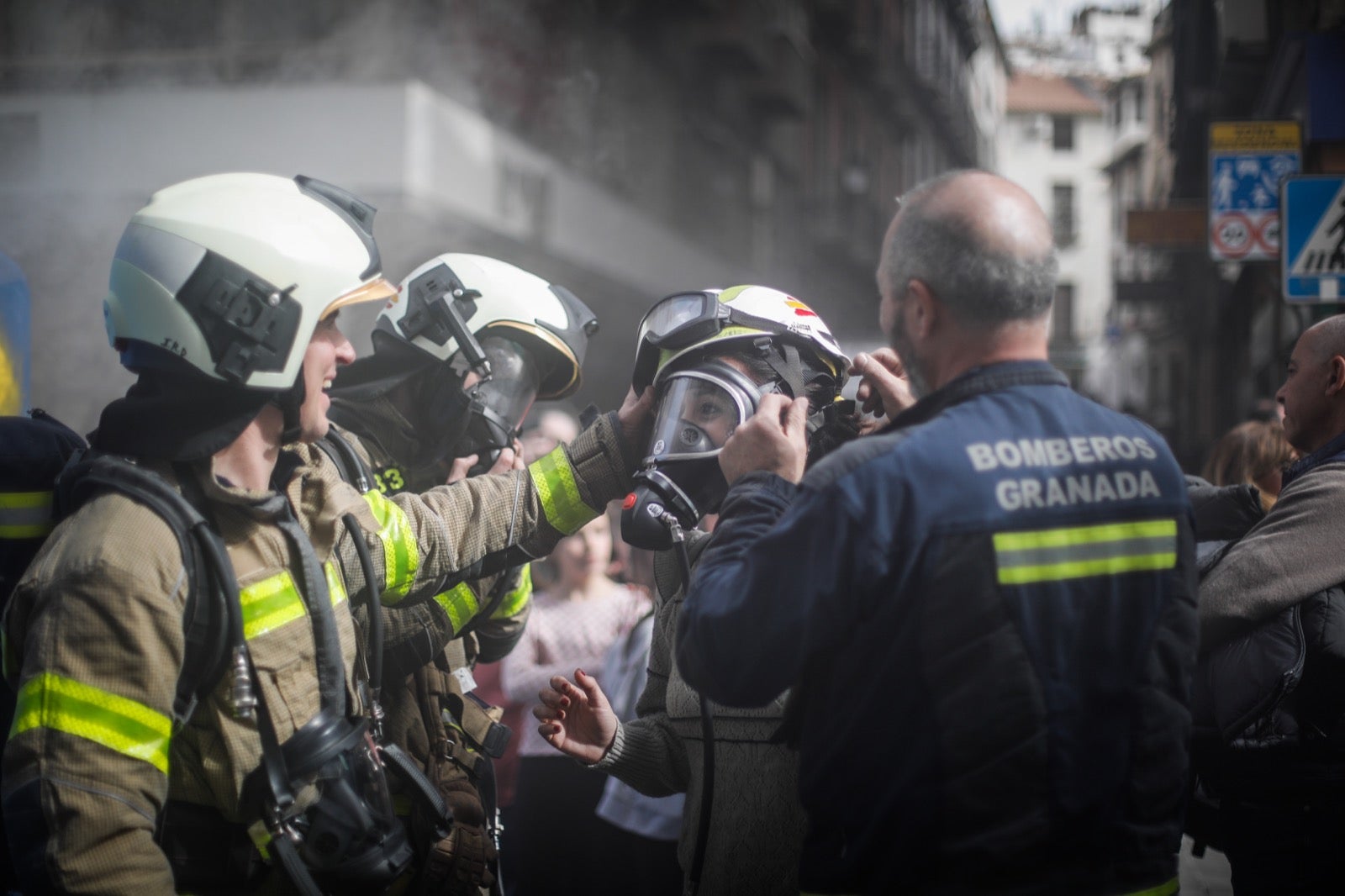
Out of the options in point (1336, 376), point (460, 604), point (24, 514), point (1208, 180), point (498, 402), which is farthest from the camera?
point (1208, 180)

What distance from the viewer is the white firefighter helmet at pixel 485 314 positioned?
120 inches

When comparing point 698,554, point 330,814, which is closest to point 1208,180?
point 698,554

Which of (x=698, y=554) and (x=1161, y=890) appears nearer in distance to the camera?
(x=1161, y=890)

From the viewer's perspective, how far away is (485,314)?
3.13 metres

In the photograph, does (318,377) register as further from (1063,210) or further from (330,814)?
(1063,210)

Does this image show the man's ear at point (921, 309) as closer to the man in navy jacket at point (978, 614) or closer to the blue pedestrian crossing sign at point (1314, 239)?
the man in navy jacket at point (978, 614)

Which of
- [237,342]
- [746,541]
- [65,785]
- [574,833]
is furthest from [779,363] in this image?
[574,833]

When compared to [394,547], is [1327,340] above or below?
above

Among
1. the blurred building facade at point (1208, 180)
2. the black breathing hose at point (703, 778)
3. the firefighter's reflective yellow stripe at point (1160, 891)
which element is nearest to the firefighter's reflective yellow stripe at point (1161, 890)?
the firefighter's reflective yellow stripe at point (1160, 891)

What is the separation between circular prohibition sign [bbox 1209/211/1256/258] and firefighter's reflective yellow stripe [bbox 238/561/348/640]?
6488mm

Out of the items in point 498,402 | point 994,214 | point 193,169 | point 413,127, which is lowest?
point 498,402

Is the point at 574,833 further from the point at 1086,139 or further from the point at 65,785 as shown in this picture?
the point at 1086,139

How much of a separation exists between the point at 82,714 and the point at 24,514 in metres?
0.49

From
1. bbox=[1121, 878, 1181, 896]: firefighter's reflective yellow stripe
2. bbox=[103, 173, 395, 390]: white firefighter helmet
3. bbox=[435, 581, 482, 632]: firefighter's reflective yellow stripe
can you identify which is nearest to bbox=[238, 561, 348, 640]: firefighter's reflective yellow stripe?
bbox=[103, 173, 395, 390]: white firefighter helmet
